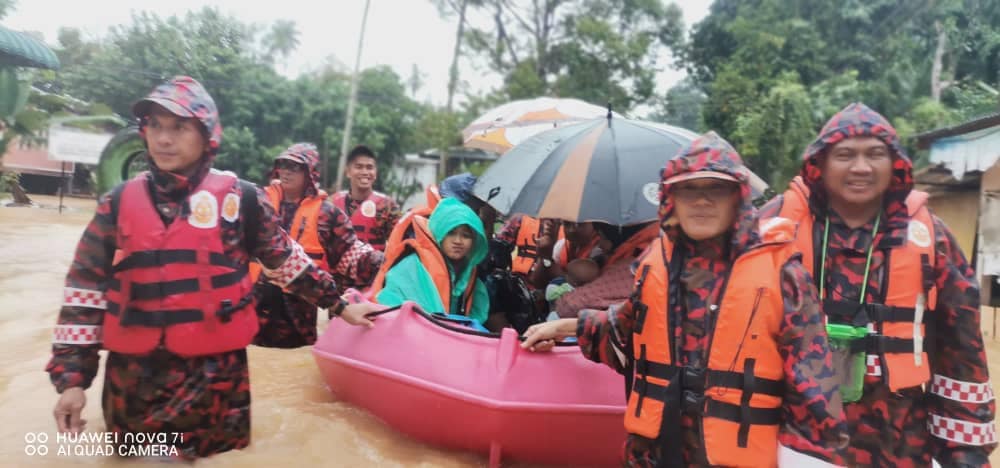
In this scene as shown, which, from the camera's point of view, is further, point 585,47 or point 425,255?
point 585,47

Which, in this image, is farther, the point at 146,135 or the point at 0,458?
the point at 0,458

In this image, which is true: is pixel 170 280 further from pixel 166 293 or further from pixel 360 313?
pixel 360 313

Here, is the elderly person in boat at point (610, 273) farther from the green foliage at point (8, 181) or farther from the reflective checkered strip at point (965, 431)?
the green foliage at point (8, 181)

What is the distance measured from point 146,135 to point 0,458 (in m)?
1.44

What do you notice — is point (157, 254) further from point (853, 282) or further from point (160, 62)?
point (160, 62)

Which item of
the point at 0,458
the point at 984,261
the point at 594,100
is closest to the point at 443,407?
the point at 0,458

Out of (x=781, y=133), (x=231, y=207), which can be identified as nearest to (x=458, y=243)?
(x=231, y=207)

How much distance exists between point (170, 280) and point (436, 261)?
4.43ft

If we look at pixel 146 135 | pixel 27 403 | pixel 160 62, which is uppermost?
pixel 160 62

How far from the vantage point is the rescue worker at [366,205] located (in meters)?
5.98

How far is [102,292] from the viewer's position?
2.04 metres

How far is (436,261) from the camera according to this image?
316cm

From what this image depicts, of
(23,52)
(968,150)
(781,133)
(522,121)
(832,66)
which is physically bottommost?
(522,121)

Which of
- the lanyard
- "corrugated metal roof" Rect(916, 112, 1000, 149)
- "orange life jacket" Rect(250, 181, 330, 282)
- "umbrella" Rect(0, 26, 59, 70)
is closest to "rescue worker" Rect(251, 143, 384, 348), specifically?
"orange life jacket" Rect(250, 181, 330, 282)
